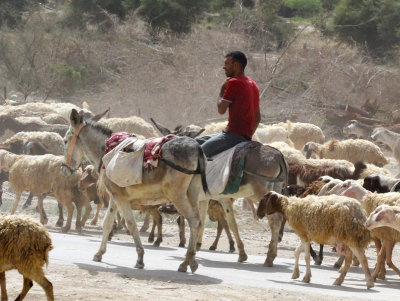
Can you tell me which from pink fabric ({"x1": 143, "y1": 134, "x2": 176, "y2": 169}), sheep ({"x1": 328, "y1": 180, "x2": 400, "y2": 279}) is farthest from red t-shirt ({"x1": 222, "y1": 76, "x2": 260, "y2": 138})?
sheep ({"x1": 328, "y1": 180, "x2": 400, "y2": 279})

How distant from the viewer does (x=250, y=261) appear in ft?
43.9

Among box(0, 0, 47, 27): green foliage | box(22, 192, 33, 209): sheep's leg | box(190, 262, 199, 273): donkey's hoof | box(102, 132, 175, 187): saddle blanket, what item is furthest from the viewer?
box(0, 0, 47, 27): green foliage

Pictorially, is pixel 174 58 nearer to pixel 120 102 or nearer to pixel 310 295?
pixel 120 102

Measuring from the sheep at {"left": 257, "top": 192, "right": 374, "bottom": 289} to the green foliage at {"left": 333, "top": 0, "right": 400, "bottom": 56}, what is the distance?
33.2 m

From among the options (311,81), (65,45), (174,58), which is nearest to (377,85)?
(311,81)

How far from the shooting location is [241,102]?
12.6 meters

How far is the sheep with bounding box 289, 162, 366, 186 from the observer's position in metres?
15.9

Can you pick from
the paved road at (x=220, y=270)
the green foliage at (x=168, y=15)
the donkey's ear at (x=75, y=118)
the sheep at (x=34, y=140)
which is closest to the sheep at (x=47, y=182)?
the paved road at (x=220, y=270)

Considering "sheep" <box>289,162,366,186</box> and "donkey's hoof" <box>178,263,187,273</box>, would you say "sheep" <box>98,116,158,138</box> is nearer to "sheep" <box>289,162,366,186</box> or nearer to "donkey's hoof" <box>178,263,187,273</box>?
"sheep" <box>289,162,366,186</box>

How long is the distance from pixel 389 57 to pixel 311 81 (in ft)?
25.2

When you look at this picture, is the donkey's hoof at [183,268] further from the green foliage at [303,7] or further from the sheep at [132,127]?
the green foliage at [303,7]

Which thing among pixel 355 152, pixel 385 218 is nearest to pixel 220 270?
pixel 385 218

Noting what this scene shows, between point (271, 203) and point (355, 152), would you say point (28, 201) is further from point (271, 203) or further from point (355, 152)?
point (271, 203)

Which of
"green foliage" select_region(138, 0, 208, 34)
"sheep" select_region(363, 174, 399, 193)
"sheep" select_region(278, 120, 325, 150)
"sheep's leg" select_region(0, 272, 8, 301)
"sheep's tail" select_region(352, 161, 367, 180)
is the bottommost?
"sheep's leg" select_region(0, 272, 8, 301)
